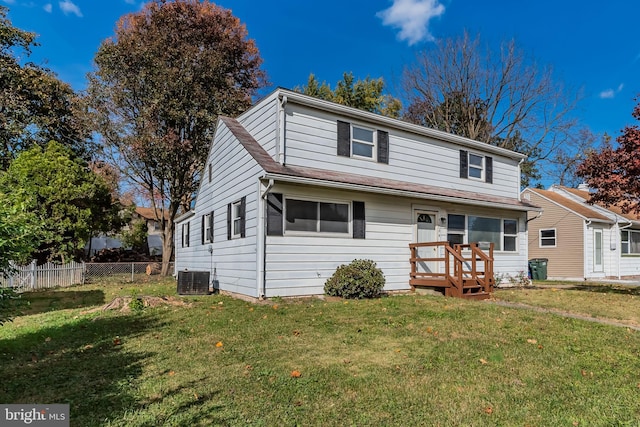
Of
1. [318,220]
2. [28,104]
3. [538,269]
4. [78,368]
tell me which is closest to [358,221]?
[318,220]

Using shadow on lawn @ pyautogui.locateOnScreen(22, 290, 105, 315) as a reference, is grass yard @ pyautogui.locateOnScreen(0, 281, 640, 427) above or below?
above

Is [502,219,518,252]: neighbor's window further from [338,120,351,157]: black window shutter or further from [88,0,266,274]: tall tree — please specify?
[88,0,266,274]: tall tree

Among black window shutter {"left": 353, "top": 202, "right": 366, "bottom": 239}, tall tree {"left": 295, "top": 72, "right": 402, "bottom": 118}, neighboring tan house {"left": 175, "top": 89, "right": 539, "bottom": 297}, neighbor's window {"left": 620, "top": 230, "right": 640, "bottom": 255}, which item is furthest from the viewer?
tall tree {"left": 295, "top": 72, "right": 402, "bottom": 118}

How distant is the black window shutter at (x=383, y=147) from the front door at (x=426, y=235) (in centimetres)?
179

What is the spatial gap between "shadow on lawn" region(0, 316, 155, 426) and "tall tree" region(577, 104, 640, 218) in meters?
11.9

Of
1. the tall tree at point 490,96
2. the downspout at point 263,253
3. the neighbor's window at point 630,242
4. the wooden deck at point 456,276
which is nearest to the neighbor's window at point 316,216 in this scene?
the downspout at point 263,253

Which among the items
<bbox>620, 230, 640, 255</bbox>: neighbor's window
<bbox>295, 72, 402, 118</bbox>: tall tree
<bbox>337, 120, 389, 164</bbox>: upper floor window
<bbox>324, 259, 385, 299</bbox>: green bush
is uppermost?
<bbox>295, 72, 402, 118</bbox>: tall tree

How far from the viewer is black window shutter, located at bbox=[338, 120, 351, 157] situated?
35.1 ft

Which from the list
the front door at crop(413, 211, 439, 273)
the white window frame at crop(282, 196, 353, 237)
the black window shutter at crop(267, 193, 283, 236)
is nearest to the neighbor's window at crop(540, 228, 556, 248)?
the front door at crop(413, 211, 439, 273)

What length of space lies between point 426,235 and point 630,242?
51.1 ft

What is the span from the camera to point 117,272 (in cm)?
1772

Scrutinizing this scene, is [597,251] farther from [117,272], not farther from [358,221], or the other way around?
[117,272]

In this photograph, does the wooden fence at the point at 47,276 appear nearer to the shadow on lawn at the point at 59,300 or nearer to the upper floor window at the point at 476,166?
the shadow on lawn at the point at 59,300

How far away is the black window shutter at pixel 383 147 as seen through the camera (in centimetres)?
1138
